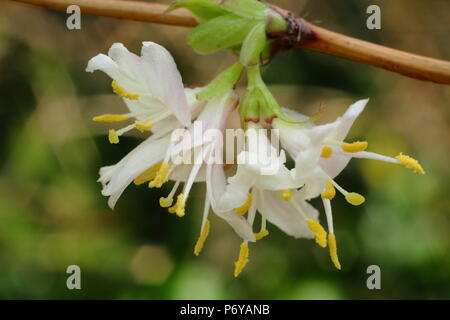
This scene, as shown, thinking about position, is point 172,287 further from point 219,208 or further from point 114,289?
point 219,208

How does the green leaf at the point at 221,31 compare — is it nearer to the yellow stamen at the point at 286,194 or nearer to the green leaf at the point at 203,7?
the green leaf at the point at 203,7

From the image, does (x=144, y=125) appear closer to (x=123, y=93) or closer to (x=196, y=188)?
(x=123, y=93)

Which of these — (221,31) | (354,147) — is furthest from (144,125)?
(354,147)

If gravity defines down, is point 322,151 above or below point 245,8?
below

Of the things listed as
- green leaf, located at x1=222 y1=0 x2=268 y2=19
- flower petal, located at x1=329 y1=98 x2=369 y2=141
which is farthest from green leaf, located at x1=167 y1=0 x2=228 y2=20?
flower petal, located at x1=329 y1=98 x2=369 y2=141
